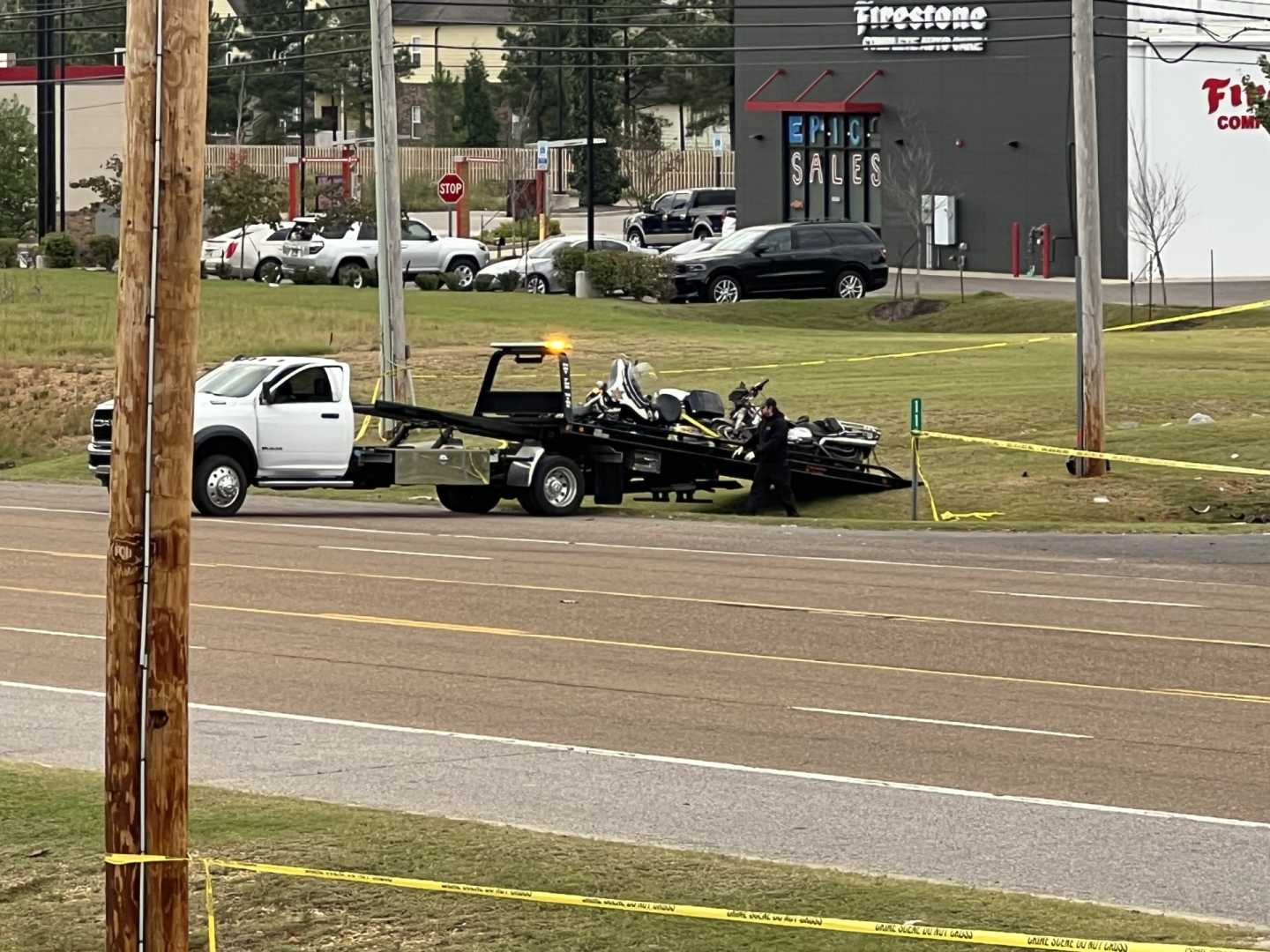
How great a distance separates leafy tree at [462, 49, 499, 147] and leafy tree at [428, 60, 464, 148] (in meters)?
1.71

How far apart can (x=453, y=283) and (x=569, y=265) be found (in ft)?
11.5

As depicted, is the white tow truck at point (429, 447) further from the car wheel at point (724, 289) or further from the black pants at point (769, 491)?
the car wheel at point (724, 289)

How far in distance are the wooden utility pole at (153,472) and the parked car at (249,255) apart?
47466mm

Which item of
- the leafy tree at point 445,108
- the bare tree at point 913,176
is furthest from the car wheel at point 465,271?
the leafy tree at point 445,108

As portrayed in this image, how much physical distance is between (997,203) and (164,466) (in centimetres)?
5602

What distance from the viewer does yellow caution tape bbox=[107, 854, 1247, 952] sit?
24.6 feet

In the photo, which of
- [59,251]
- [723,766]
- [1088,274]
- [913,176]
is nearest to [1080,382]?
[1088,274]

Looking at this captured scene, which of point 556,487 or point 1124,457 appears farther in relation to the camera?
point 1124,457

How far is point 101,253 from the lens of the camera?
56.0 m

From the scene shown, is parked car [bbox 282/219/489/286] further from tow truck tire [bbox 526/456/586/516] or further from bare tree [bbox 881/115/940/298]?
tow truck tire [bbox 526/456/586/516]

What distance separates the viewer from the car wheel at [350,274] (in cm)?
5266

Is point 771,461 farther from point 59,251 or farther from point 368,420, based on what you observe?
point 59,251

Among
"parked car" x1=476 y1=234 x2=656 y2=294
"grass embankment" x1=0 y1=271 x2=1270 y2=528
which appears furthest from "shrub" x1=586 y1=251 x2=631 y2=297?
"parked car" x1=476 y1=234 x2=656 y2=294

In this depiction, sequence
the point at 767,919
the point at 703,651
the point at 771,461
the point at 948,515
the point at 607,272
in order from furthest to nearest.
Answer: the point at 607,272 → the point at 771,461 → the point at 948,515 → the point at 703,651 → the point at 767,919
